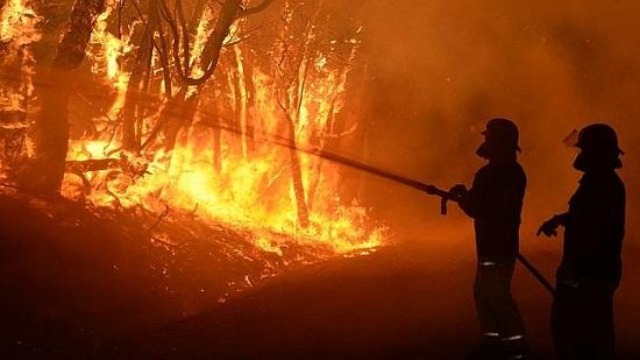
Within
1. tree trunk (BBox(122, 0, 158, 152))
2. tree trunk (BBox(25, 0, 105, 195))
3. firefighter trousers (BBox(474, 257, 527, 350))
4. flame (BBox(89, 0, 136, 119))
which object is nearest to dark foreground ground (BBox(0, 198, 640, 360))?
firefighter trousers (BBox(474, 257, 527, 350))

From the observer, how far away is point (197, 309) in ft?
25.3

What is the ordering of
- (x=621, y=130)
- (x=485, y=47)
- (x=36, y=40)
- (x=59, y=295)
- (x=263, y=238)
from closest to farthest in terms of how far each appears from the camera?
(x=59, y=295)
(x=36, y=40)
(x=263, y=238)
(x=621, y=130)
(x=485, y=47)

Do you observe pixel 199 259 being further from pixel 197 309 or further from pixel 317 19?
pixel 317 19

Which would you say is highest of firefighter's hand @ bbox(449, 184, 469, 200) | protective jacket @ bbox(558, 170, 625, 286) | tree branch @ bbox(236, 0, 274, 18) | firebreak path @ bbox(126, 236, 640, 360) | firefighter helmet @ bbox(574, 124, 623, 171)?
tree branch @ bbox(236, 0, 274, 18)

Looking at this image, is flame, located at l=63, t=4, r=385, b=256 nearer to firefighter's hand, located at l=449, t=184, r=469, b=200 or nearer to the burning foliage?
the burning foliage

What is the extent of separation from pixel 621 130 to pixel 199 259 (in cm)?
1376

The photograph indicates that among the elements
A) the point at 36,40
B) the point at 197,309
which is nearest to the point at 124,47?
the point at 36,40

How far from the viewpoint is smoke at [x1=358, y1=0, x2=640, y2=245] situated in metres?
18.6

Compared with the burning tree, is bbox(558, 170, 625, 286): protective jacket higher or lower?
lower

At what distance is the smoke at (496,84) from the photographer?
A: 18609 millimetres

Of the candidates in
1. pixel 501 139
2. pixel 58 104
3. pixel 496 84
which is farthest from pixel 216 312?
pixel 496 84

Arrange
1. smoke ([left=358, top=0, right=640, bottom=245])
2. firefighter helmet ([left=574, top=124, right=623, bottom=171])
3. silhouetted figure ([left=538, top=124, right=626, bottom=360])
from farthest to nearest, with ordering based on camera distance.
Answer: smoke ([left=358, top=0, right=640, bottom=245]) < firefighter helmet ([left=574, top=124, right=623, bottom=171]) < silhouetted figure ([left=538, top=124, right=626, bottom=360])

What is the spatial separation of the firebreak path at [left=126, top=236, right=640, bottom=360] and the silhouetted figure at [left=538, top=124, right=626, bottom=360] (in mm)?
1047

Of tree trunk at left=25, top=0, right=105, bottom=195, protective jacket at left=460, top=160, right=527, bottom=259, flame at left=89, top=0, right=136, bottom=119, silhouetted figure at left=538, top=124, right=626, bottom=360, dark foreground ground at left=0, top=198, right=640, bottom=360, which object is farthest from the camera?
flame at left=89, top=0, right=136, bottom=119
